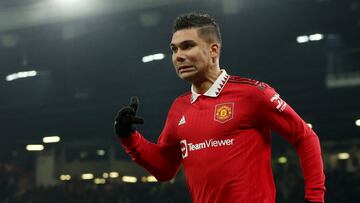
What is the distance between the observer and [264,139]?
86.8 inches

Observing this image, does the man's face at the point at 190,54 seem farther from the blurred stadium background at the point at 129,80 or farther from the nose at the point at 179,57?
the blurred stadium background at the point at 129,80

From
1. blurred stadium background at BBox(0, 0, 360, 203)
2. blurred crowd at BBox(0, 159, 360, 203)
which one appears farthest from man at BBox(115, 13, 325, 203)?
blurred crowd at BBox(0, 159, 360, 203)

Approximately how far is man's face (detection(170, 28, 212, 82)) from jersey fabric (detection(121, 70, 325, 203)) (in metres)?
0.11

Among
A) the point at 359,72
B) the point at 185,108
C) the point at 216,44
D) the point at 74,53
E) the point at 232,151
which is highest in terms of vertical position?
the point at 74,53

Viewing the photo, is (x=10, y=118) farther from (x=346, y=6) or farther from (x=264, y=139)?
(x=264, y=139)

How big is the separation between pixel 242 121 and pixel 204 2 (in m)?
9.56

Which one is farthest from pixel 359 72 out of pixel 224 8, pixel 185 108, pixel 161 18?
pixel 185 108

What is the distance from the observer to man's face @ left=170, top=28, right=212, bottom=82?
223 cm

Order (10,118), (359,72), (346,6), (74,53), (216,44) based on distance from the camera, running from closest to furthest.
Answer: (216,44), (346,6), (359,72), (74,53), (10,118)

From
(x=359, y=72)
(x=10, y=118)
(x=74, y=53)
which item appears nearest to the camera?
(x=359, y=72)

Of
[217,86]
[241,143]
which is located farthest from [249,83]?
[241,143]

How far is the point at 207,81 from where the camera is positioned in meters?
2.31

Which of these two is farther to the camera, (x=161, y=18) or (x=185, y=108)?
(x=161, y=18)

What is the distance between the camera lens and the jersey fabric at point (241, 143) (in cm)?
211
